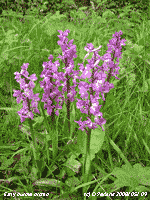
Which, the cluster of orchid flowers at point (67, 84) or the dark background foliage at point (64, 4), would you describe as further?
the dark background foliage at point (64, 4)

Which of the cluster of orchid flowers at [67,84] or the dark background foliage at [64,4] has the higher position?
the dark background foliage at [64,4]

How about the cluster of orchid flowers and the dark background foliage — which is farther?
the dark background foliage

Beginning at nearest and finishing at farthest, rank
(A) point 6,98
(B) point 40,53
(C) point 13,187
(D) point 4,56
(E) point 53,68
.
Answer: (E) point 53,68
(C) point 13,187
(A) point 6,98
(D) point 4,56
(B) point 40,53

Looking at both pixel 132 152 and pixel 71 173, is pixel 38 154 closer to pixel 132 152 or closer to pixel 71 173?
pixel 71 173

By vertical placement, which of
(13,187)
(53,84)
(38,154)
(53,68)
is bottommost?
(13,187)

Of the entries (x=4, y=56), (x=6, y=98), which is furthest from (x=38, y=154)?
(x=4, y=56)

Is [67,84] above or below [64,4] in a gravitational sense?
below

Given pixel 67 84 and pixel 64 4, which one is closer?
pixel 67 84

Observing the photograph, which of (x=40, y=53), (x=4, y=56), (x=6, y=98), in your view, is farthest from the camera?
(x=40, y=53)

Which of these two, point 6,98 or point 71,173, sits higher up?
point 6,98

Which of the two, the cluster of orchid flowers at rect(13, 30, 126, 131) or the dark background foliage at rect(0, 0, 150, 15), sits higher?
the dark background foliage at rect(0, 0, 150, 15)

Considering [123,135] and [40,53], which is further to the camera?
[40,53]
